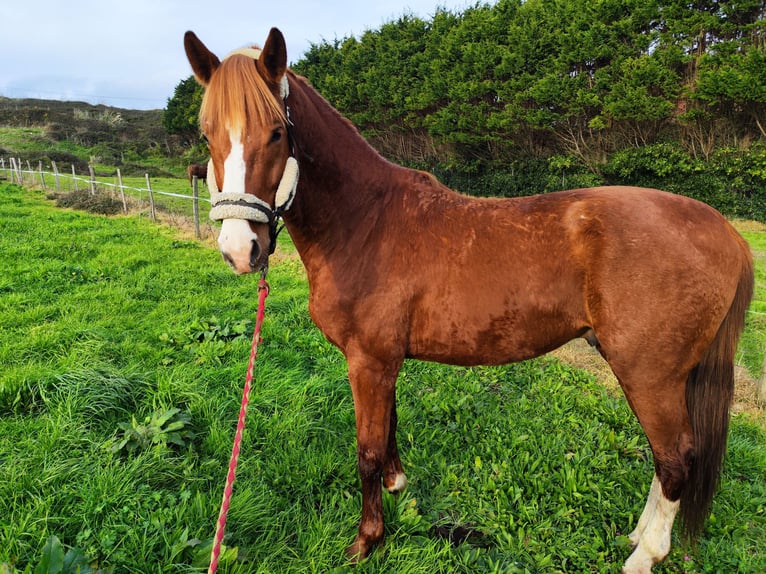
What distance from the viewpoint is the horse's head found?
1.52 metres

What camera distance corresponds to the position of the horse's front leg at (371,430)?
2.01m

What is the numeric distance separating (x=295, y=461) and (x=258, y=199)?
5.79ft

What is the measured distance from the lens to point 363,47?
2380cm

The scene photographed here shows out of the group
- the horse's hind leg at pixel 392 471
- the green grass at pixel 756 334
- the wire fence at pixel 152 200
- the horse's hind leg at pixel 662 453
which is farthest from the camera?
the wire fence at pixel 152 200

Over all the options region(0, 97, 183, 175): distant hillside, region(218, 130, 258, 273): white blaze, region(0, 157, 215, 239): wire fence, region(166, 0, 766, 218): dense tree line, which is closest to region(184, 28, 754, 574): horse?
region(218, 130, 258, 273): white blaze

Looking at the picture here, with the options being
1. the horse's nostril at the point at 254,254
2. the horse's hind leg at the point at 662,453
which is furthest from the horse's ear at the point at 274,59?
the horse's hind leg at the point at 662,453

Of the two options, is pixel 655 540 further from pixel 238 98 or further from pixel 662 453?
pixel 238 98

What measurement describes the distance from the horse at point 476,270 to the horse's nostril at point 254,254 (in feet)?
0.03

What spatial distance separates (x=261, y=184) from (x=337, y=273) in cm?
60

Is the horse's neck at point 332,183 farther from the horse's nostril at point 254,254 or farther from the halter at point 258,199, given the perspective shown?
the horse's nostril at point 254,254

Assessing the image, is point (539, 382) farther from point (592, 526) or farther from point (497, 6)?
point (497, 6)

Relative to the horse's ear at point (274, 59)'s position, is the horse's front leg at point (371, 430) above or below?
below

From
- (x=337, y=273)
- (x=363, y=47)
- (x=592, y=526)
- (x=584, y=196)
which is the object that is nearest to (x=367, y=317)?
(x=337, y=273)

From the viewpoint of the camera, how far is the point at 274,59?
1.63 m
